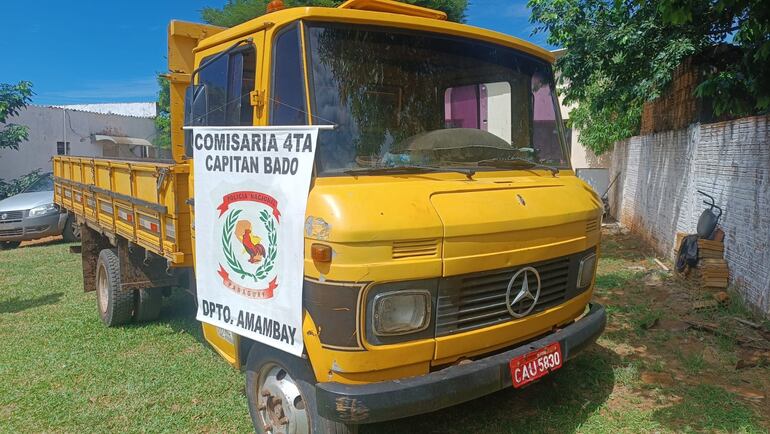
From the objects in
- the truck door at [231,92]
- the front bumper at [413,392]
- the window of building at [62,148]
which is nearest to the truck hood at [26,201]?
the window of building at [62,148]

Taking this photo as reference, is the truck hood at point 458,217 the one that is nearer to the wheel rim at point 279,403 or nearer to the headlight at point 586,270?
the headlight at point 586,270

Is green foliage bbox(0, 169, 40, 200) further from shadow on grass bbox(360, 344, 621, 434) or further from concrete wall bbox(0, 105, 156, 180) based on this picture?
shadow on grass bbox(360, 344, 621, 434)

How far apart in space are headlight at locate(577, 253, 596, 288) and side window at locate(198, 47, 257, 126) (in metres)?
2.19

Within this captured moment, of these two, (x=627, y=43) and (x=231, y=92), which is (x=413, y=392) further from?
(x=627, y=43)

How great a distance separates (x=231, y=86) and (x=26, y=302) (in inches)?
206

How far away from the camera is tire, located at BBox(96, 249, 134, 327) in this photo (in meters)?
5.41

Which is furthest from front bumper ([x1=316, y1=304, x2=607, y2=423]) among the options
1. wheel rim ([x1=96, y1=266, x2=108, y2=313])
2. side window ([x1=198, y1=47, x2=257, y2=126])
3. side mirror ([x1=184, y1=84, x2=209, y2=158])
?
wheel rim ([x1=96, y1=266, x2=108, y2=313])

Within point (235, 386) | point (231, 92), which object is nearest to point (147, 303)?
point (235, 386)

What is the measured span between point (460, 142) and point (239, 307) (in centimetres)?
160

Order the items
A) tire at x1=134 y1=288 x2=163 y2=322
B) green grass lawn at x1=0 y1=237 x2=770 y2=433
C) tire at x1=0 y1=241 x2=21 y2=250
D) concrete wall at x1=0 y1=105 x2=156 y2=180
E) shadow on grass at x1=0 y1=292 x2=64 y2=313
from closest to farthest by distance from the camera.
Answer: green grass lawn at x1=0 y1=237 x2=770 y2=433, tire at x1=134 y1=288 x2=163 y2=322, shadow on grass at x1=0 y1=292 x2=64 y2=313, tire at x1=0 y1=241 x2=21 y2=250, concrete wall at x1=0 y1=105 x2=156 y2=180

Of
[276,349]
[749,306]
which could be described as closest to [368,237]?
[276,349]

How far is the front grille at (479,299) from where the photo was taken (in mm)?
2760

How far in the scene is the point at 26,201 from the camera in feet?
38.7

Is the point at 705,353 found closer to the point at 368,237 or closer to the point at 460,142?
the point at 460,142
